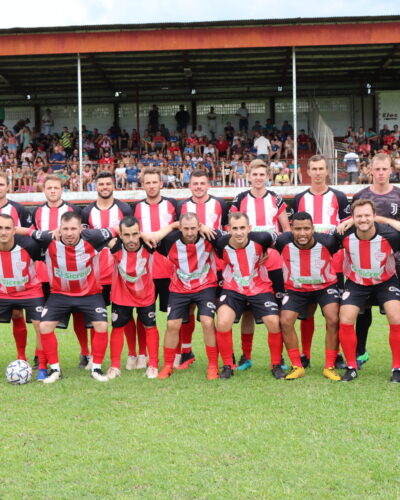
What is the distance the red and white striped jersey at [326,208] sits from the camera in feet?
20.9

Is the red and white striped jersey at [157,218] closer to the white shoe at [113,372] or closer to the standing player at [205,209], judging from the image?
the standing player at [205,209]

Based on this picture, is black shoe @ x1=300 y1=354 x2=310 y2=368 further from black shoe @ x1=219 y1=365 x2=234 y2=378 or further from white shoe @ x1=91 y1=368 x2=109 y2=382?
white shoe @ x1=91 y1=368 x2=109 y2=382

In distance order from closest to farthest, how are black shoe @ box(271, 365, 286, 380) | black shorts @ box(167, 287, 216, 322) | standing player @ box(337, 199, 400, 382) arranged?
1. standing player @ box(337, 199, 400, 382)
2. black shoe @ box(271, 365, 286, 380)
3. black shorts @ box(167, 287, 216, 322)

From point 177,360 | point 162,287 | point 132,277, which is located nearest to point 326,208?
point 162,287

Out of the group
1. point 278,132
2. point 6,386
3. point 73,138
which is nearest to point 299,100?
point 278,132

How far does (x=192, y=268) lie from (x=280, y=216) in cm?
111

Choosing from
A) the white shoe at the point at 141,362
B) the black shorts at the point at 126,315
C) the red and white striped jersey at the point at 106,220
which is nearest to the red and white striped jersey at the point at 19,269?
the red and white striped jersey at the point at 106,220

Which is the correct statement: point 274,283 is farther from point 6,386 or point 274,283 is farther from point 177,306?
point 6,386

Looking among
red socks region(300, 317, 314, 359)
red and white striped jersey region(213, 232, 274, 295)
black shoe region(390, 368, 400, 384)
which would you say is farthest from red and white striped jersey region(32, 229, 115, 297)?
black shoe region(390, 368, 400, 384)

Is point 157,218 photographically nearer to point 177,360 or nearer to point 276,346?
point 177,360

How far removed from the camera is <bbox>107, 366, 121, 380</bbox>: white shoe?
6096 millimetres

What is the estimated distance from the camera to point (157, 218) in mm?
6676

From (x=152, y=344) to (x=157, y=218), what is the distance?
130cm

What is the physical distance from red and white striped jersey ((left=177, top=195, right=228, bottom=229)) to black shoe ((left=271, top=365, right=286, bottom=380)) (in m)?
1.53
